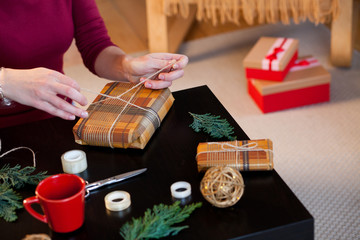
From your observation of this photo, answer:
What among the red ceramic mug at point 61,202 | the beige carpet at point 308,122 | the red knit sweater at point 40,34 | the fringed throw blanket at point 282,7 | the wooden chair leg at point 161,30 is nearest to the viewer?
the red ceramic mug at point 61,202

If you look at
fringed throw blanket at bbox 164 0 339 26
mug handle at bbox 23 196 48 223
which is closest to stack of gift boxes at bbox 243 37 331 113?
fringed throw blanket at bbox 164 0 339 26

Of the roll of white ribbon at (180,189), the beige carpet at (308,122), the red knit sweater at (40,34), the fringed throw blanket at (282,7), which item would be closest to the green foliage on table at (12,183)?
the roll of white ribbon at (180,189)

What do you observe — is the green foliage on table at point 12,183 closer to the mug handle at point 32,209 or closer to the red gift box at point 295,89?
the mug handle at point 32,209

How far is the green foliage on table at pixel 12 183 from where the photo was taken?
2.74ft

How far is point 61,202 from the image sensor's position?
0.74m

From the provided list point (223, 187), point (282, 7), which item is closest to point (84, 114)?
point (223, 187)

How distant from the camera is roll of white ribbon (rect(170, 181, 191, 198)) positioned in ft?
2.73

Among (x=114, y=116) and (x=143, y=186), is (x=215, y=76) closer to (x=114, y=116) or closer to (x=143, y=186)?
(x=114, y=116)

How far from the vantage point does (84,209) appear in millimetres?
826

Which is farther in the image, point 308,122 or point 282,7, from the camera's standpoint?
point 282,7

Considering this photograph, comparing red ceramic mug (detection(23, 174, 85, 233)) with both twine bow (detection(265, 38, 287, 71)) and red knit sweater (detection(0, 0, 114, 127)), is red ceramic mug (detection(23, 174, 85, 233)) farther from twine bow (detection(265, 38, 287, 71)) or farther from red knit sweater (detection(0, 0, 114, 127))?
twine bow (detection(265, 38, 287, 71))

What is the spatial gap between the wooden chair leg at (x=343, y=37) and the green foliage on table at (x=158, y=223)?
1553 mm

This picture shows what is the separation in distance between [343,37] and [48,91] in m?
1.56

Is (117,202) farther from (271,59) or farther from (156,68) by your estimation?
(271,59)
